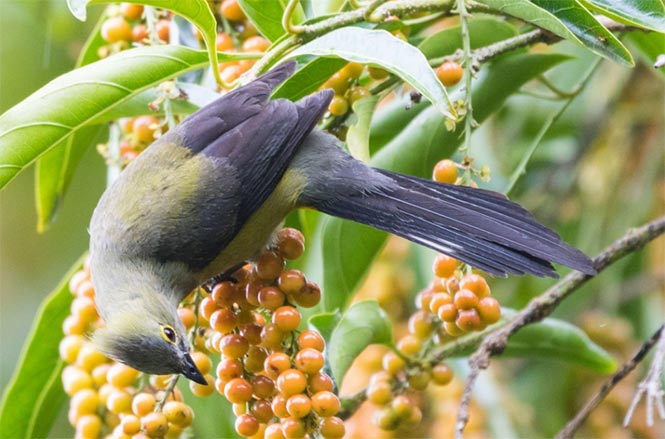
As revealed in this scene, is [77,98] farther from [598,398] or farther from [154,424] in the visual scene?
[598,398]

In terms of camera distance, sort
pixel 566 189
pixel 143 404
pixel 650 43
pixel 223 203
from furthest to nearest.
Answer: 1. pixel 566 189
2. pixel 223 203
3. pixel 650 43
4. pixel 143 404

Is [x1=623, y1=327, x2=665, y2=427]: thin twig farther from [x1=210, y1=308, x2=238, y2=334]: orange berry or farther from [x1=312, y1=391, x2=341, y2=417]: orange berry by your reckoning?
[x1=210, y1=308, x2=238, y2=334]: orange berry

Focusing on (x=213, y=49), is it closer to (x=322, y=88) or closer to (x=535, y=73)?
(x=322, y=88)

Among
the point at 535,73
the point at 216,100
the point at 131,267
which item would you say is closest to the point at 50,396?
the point at 131,267

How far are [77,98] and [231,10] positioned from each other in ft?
2.35

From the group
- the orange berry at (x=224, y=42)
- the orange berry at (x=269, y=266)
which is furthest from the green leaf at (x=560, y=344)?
the orange berry at (x=224, y=42)

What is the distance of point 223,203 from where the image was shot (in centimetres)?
284

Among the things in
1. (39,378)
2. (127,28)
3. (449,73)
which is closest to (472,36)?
(449,73)

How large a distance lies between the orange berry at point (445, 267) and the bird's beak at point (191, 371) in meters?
0.70

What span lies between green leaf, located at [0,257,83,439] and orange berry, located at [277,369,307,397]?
4.08 feet

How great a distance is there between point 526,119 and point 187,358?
2.45 meters

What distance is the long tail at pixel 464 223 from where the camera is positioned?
95.5 inches

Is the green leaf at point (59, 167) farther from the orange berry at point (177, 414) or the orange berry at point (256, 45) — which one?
the orange berry at point (177, 414)

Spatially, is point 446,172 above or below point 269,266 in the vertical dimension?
above
